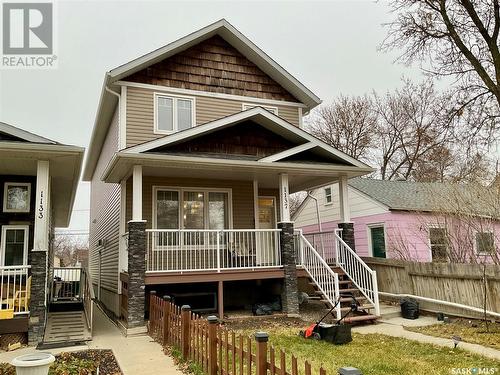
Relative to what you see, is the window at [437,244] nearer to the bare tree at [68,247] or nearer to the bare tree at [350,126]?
the bare tree at [350,126]

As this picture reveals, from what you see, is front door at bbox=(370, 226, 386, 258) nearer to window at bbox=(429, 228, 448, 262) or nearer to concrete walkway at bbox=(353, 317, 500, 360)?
window at bbox=(429, 228, 448, 262)

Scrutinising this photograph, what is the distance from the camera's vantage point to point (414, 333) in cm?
896

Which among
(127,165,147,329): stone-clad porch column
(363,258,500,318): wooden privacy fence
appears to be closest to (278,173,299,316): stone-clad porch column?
(363,258,500,318): wooden privacy fence

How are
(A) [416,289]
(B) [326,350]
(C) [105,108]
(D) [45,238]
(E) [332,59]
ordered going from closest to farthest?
1. (B) [326,350]
2. (D) [45,238]
3. (A) [416,289]
4. (C) [105,108]
5. (E) [332,59]

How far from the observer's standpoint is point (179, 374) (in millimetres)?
5957

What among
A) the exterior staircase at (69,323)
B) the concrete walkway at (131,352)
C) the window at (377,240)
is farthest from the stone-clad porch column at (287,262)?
the window at (377,240)

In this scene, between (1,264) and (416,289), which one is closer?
(1,264)

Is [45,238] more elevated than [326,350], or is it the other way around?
[45,238]

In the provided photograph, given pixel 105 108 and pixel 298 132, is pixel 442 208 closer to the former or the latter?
pixel 298 132

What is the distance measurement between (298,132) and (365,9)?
4.56m

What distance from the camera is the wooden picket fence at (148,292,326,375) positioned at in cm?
411

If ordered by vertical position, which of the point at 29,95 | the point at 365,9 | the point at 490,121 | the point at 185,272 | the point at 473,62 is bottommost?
the point at 185,272

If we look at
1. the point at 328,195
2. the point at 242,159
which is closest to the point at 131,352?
the point at 242,159

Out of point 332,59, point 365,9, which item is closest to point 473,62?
point 365,9
